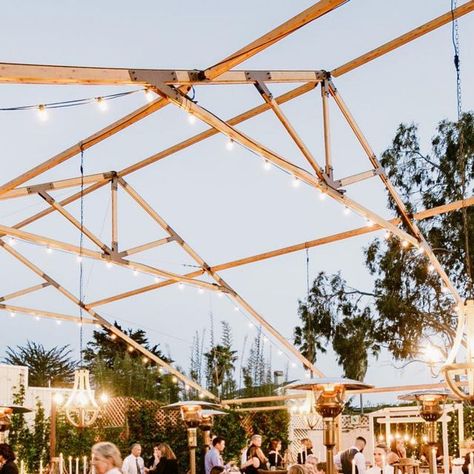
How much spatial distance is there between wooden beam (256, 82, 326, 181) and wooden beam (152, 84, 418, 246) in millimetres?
86

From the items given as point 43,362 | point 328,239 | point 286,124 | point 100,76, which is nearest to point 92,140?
point 286,124

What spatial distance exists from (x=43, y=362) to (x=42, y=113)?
54.9 feet

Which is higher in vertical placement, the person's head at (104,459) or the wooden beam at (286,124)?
the wooden beam at (286,124)

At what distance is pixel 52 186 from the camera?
8430 mm

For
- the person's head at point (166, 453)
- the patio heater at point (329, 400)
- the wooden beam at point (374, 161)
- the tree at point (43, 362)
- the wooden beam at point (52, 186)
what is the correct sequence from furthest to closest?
the tree at point (43, 362)
the person's head at point (166, 453)
the wooden beam at point (52, 186)
the wooden beam at point (374, 161)
the patio heater at point (329, 400)

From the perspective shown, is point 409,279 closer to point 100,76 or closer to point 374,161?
point 374,161

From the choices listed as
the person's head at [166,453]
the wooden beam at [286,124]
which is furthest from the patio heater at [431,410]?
the person's head at [166,453]

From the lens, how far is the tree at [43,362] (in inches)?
810

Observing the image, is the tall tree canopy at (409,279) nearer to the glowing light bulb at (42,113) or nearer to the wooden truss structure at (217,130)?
the wooden truss structure at (217,130)

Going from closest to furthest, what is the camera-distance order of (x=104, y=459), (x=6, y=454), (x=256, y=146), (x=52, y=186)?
(x=104, y=459) → (x=256, y=146) → (x=6, y=454) → (x=52, y=186)

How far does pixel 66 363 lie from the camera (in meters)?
21.8

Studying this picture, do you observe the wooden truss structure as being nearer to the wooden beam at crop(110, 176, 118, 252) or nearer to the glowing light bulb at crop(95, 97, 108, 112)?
the wooden beam at crop(110, 176, 118, 252)

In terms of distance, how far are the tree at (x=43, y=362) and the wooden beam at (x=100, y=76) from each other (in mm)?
15501

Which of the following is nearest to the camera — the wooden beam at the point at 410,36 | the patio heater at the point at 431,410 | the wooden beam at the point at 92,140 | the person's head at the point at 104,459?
the person's head at the point at 104,459
